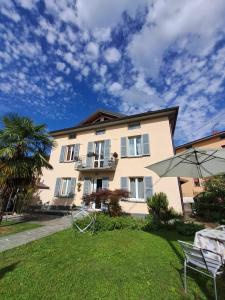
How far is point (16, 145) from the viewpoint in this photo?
7402 millimetres

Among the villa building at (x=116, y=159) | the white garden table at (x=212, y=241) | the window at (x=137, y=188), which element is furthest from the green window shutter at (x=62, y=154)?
the white garden table at (x=212, y=241)

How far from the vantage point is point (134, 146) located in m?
13.3

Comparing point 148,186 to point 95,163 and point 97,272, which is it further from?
point 97,272

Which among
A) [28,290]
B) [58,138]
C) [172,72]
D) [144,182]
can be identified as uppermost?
[172,72]

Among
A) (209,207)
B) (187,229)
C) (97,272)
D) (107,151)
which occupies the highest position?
(107,151)

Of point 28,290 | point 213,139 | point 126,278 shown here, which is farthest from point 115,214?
point 213,139

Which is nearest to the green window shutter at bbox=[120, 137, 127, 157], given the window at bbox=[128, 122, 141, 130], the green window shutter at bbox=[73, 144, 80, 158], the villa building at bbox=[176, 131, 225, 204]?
the window at bbox=[128, 122, 141, 130]

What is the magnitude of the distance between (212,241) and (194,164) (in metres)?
2.88

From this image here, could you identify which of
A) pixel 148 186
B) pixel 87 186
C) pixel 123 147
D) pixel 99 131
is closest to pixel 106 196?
pixel 148 186

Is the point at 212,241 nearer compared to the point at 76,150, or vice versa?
the point at 212,241

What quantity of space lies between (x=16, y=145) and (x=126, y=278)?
696 centimetres

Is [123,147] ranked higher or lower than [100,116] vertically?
lower

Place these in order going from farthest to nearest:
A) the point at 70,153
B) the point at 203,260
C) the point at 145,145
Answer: the point at 70,153 < the point at 145,145 < the point at 203,260

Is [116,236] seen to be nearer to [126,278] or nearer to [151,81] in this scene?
[126,278]
